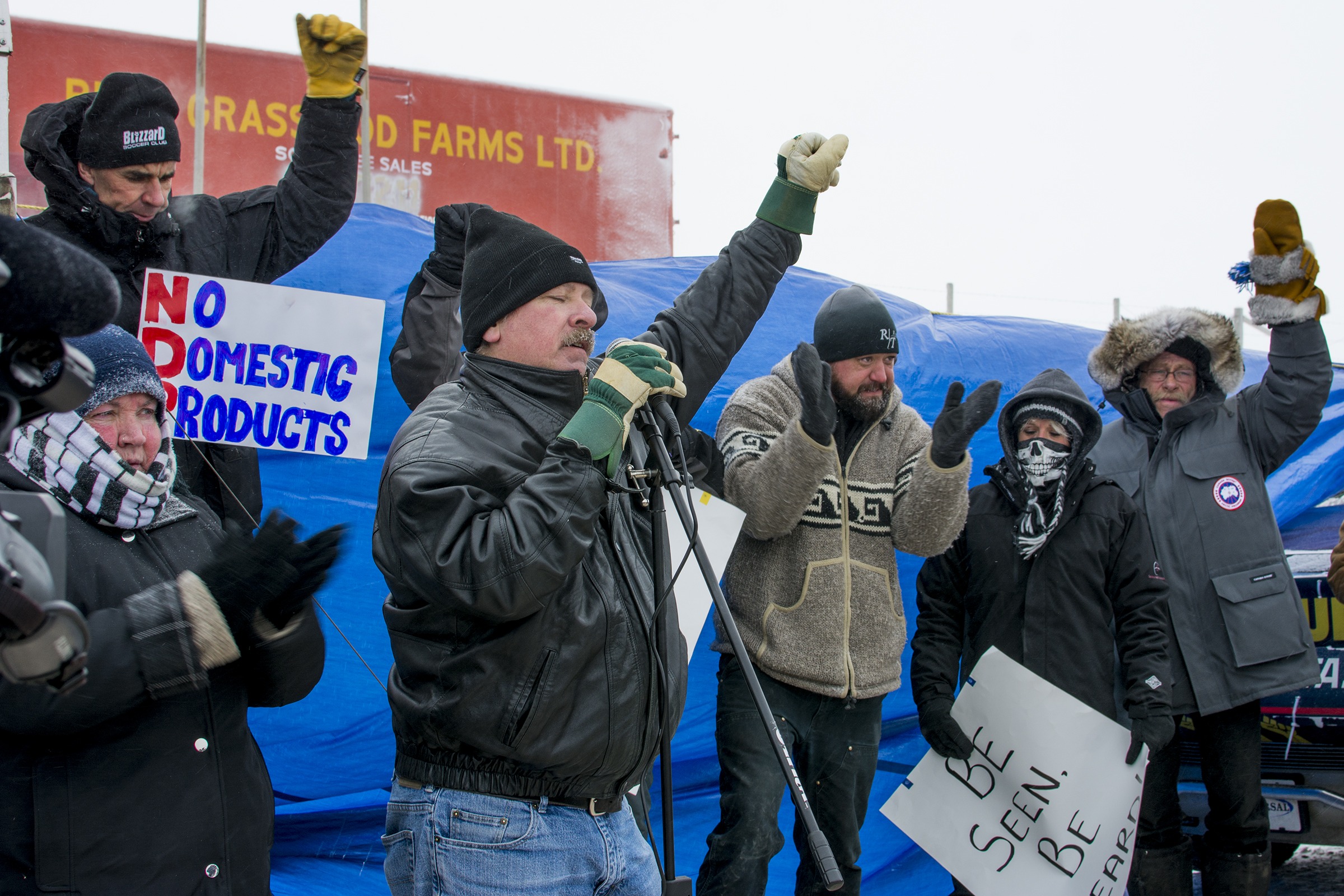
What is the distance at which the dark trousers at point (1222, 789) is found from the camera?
3590 millimetres

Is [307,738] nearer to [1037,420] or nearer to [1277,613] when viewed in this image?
[1037,420]

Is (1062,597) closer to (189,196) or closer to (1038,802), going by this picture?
(1038,802)

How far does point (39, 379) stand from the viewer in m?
1.05

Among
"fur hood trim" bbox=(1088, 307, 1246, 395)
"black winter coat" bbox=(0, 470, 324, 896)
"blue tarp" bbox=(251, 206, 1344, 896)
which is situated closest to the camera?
"black winter coat" bbox=(0, 470, 324, 896)

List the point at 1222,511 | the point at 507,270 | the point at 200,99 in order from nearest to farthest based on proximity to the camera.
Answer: the point at 507,270 → the point at 1222,511 → the point at 200,99

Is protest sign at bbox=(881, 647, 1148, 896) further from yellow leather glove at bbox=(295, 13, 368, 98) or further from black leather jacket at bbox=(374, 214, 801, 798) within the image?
yellow leather glove at bbox=(295, 13, 368, 98)

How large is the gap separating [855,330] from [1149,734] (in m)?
1.58

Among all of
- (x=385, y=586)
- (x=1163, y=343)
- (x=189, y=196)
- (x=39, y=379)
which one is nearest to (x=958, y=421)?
(x=1163, y=343)

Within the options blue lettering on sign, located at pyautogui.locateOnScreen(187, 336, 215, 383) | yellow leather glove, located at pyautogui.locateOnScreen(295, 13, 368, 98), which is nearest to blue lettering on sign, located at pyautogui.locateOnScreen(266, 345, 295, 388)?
blue lettering on sign, located at pyautogui.locateOnScreen(187, 336, 215, 383)

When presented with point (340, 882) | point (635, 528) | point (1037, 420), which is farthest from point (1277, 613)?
point (340, 882)

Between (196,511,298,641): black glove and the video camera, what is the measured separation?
672 mm

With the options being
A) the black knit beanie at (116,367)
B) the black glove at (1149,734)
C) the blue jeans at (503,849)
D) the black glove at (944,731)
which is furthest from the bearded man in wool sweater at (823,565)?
the black knit beanie at (116,367)

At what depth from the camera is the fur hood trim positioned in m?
3.99

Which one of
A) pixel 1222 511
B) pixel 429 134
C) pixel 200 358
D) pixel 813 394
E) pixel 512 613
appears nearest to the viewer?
pixel 512 613
